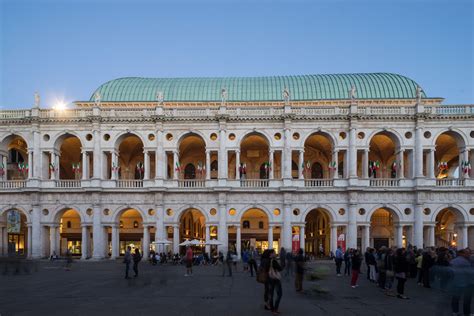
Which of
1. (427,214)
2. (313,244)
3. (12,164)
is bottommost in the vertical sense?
(313,244)

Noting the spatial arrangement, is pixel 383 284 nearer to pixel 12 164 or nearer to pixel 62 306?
pixel 62 306

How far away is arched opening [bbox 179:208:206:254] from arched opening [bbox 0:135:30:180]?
58.6 feet

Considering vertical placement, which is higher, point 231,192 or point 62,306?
point 231,192

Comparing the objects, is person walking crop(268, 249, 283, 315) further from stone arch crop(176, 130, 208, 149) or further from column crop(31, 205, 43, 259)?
column crop(31, 205, 43, 259)

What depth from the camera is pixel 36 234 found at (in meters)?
52.2

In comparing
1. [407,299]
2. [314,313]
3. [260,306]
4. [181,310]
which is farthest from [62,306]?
[407,299]

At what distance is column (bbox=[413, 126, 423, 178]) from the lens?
167ft

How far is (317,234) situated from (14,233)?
3469cm

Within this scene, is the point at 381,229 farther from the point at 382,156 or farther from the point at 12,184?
the point at 12,184

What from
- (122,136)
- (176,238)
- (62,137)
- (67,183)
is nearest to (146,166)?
(122,136)

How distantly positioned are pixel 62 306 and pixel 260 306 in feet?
22.9

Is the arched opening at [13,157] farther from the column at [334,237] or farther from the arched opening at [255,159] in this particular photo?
the column at [334,237]

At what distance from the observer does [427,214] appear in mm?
50906

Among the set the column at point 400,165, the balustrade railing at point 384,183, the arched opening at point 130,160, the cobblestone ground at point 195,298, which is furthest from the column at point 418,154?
the arched opening at point 130,160
